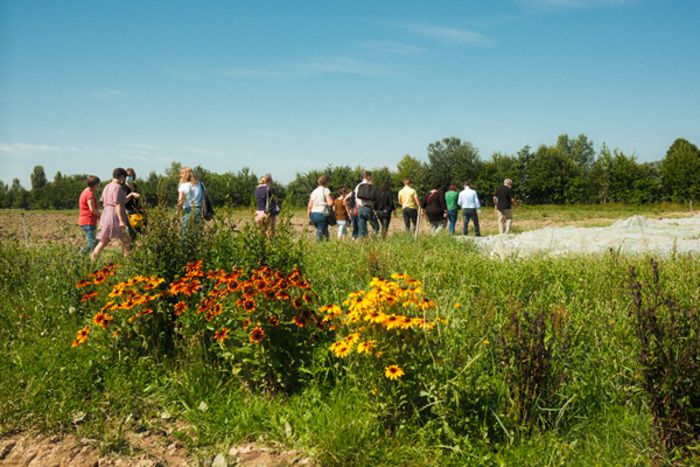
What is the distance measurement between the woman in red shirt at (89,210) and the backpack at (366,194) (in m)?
5.83

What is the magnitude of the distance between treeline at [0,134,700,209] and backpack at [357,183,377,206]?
19.0 metres

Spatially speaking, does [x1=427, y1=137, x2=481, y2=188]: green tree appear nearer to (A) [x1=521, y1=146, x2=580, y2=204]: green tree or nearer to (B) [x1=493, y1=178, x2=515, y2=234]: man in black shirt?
(A) [x1=521, y1=146, x2=580, y2=204]: green tree

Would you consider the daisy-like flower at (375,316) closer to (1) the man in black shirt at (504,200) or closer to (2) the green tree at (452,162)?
(1) the man in black shirt at (504,200)

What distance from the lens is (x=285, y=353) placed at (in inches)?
154

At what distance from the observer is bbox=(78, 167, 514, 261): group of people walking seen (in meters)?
7.81

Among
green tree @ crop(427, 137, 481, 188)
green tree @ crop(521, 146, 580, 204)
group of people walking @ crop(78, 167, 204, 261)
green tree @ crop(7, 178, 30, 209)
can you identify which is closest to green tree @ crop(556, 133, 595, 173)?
green tree @ crop(427, 137, 481, 188)

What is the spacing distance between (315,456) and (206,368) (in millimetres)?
1350

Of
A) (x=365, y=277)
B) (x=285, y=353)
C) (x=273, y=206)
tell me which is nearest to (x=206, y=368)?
(x=285, y=353)

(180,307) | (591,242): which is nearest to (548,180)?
(591,242)

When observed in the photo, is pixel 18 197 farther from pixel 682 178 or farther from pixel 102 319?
pixel 102 319

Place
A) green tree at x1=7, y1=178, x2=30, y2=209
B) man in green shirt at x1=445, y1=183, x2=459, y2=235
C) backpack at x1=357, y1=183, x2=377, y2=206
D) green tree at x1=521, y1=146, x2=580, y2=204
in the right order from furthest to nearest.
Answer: green tree at x1=7, y1=178, x2=30, y2=209, green tree at x1=521, y1=146, x2=580, y2=204, man in green shirt at x1=445, y1=183, x2=459, y2=235, backpack at x1=357, y1=183, x2=377, y2=206

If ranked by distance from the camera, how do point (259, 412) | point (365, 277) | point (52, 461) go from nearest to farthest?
point (52, 461) < point (259, 412) < point (365, 277)

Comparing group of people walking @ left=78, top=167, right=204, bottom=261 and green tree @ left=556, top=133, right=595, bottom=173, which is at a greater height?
green tree @ left=556, top=133, right=595, bottom=173

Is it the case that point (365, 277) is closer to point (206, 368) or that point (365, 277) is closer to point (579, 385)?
point (206, 368)
